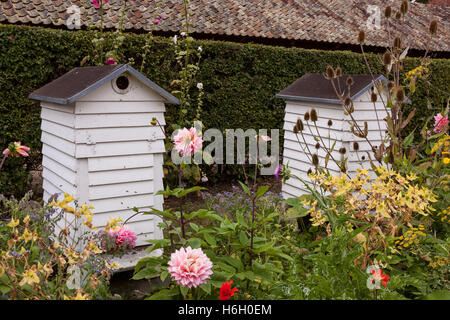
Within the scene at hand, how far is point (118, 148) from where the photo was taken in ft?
10.8

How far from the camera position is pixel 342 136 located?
4.24 meters

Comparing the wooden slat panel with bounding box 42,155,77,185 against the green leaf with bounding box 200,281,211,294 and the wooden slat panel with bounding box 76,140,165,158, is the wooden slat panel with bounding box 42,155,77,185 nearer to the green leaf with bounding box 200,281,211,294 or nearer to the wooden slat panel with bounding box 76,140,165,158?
the wooden slat panel with bounding box 76,140,165,158

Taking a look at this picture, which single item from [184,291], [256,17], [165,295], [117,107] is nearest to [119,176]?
[117,107]

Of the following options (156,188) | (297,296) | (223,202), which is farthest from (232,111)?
(297,296)

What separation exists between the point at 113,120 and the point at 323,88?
234 cm

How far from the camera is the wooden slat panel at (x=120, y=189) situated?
3.23 m

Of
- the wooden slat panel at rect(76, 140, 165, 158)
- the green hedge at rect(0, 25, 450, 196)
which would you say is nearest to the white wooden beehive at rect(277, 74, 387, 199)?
the green hedge at rect(0, 25, 450, 196)

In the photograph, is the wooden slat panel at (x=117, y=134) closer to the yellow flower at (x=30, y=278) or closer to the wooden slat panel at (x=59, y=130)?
the wooden slat panel at (x=59, y=130)

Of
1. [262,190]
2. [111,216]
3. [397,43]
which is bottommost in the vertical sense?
[111,216]

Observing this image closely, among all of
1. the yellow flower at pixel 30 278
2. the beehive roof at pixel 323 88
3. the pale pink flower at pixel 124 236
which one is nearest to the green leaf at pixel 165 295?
the yellow flower at pixel 30 278

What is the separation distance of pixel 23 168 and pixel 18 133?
50 cm

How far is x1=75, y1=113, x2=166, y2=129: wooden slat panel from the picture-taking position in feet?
10.3

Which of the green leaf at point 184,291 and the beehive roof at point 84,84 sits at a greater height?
the beehive roof at point 84,84

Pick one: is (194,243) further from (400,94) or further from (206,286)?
(400,94)
